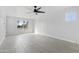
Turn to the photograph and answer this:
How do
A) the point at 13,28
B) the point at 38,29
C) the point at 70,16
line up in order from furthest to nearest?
1. the point at 70,16
2. the point at 38,29
3. the point at 13,28

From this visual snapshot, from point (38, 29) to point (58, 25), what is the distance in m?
1.58

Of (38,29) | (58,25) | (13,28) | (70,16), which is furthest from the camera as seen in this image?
(58,25)

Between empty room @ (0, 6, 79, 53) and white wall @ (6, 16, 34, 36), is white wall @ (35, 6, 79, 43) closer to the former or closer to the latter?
empty room @ (0, 6, 79, 53)

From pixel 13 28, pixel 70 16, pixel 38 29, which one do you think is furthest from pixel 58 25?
pixel 13 28

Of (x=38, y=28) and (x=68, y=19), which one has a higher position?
(x=68, y=19)

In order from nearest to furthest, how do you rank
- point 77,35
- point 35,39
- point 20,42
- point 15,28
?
1. point 15,28
2. point 20,42
3. point 35,39
4. point 77,35

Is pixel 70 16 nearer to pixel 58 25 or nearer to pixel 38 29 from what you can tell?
pixel 58 25

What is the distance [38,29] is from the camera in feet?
15.2

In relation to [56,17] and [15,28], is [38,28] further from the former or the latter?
[56,17]

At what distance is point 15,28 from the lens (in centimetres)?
370

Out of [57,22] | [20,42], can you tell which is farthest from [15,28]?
[57,22]

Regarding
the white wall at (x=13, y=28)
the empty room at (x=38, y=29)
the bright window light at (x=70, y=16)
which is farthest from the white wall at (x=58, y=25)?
the white wall at (x=13, y=28)

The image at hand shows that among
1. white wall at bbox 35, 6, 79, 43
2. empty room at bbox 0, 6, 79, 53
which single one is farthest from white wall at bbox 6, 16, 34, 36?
white wall at bbox 35, 6, 79, 43
